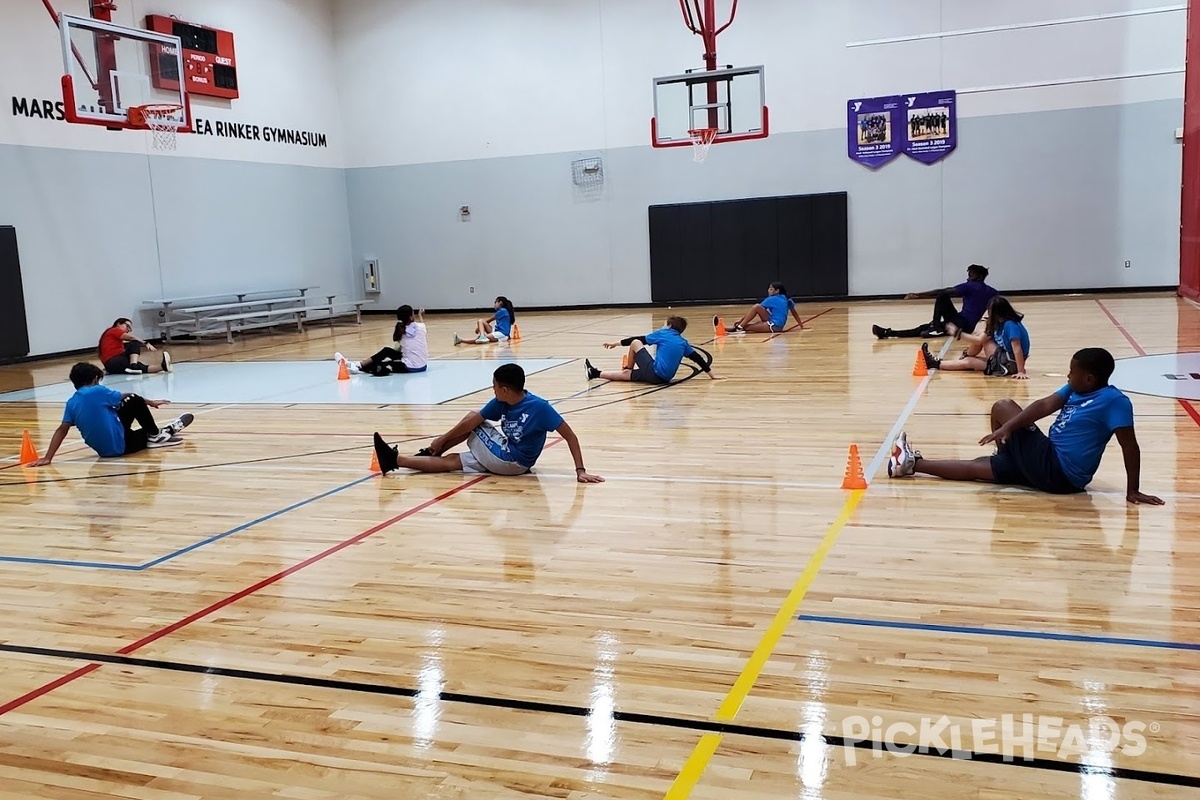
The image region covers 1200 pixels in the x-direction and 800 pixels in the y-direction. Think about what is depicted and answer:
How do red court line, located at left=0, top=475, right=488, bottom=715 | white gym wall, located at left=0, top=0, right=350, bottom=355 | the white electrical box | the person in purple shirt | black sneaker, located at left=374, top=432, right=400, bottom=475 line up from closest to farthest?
red court line, located at left=0, top=475, right=488, bottom=715, black sneaker, located at left=374, top=432, right=400, bottom=475, the person in purple shirt, white gym wall, located at left=0, top=0, right=350, bottom=355, the white electrical box

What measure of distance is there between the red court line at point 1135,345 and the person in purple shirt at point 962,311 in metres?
1.73

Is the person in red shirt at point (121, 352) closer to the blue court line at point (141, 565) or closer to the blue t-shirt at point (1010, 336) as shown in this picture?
the blue court line at point (141, 565)

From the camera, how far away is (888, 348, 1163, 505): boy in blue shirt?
534 cm

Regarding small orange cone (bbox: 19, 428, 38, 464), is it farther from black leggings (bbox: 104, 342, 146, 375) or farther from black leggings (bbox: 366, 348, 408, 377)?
black leggings (bbox: 104, 342, 146, 375)

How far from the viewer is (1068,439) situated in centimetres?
562

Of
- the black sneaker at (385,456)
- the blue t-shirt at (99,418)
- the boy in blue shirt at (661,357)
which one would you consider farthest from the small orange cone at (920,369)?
the blue t-shirt at (99,418)

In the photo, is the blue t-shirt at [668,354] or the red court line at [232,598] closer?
the red court line at [232,598]

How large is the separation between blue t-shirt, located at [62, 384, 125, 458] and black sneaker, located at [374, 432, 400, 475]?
2592 millimetres

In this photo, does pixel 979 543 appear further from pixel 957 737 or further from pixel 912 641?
pixel 957 737

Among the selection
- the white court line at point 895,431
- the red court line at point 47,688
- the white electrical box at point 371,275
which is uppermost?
the white electrical box at point 371,275

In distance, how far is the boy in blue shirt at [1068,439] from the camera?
5.34 m

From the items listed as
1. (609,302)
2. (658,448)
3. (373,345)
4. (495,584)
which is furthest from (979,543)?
(609,302)

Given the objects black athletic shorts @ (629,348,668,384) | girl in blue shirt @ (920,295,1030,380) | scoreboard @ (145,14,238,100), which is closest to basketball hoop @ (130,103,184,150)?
A: scoreboard @ (145,14,238,100)

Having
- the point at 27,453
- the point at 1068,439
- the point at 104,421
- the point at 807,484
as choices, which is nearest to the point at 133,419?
the point at 104,421
